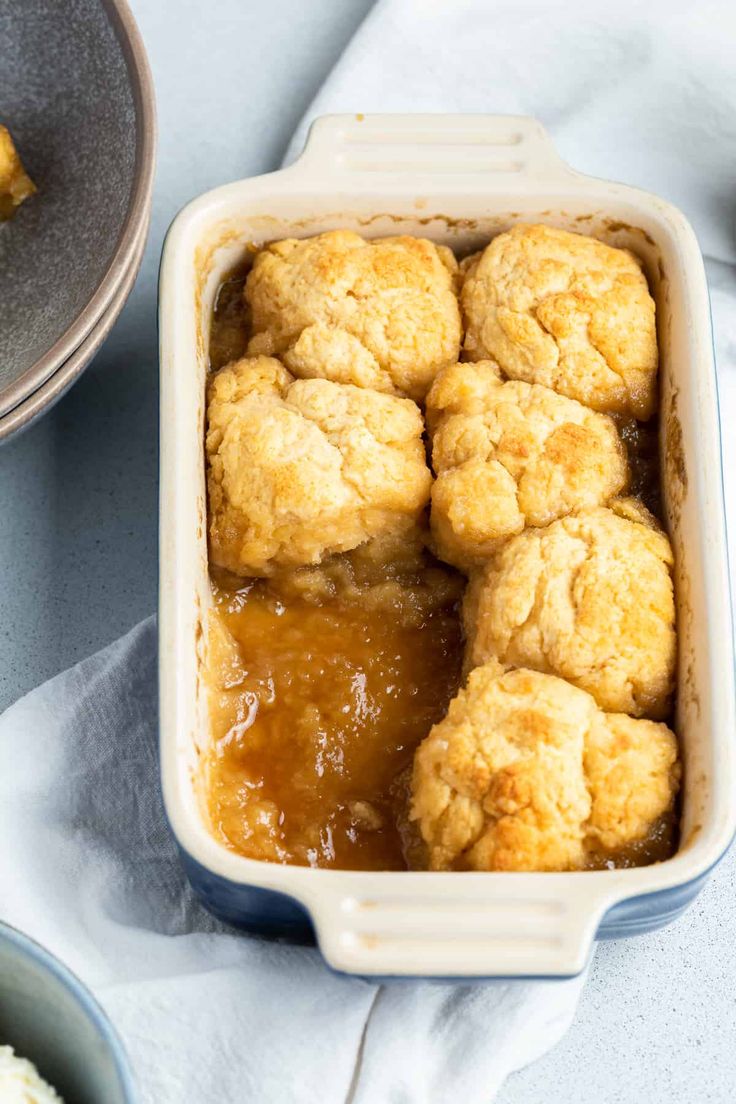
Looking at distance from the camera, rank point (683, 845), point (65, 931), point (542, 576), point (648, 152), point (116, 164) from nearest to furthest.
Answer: point (683, 845) < point (542, 576) < point (65, 931) < point (116, 164) < point (648, 152)

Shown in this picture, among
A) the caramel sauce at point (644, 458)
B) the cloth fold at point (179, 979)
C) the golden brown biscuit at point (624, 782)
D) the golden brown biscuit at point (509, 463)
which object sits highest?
the golden brown biscuit at point (509, 463)

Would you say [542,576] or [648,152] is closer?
[542,576]

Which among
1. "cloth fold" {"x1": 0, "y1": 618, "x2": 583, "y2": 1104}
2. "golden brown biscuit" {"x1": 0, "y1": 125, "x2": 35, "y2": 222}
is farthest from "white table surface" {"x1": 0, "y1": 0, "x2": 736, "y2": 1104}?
"golden brown biscuit" {"x1": 0, "y1": 125, "x2": 35, "y2": 222}

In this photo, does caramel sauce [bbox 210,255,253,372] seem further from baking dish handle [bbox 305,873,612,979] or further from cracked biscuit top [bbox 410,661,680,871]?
baking dish handle [bbox 305,873,612,979]

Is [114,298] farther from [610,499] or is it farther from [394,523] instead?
[610,499]

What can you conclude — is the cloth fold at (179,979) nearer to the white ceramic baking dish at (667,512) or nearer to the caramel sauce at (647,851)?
the white ceramic baking dish at (667,512)

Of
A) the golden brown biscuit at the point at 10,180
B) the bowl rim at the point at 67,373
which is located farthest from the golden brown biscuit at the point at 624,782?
the golden brown biscuit at the point at 10,180

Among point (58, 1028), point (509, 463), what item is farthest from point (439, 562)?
point (58, 1028)

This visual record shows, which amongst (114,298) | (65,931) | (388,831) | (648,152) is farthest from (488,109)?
(65,931)
